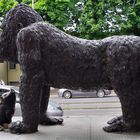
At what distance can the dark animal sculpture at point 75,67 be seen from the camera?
549 cm

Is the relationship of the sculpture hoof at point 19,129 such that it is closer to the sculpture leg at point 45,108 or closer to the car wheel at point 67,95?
the sculpture leg at point 45,108

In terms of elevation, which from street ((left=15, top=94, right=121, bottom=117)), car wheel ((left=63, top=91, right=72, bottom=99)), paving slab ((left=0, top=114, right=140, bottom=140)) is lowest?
car wheel ((left=63, top=91, right=72, bottom=99))

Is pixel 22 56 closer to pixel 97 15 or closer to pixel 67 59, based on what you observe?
pixel 67 59

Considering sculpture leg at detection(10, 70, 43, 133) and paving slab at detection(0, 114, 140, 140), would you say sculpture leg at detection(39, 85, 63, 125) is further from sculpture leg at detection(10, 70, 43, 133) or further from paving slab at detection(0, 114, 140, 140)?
sculpture leg at detection(10, 70, 43, 133)

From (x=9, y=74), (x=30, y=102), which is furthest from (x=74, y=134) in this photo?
(x=9, y=74)

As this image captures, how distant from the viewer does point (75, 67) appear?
564 centimetres

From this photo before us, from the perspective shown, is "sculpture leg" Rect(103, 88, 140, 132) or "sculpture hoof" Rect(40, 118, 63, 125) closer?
"sculpture leg" Rect(103, 88, 140, 132)

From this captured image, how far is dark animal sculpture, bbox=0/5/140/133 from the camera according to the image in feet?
18.0

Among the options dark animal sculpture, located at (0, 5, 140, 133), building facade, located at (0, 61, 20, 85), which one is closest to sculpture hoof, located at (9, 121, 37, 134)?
dark animal sculpture, located at (0, 5, 140, 133)

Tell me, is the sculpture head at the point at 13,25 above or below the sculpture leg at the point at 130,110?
above

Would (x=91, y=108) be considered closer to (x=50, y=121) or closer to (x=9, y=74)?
(x=50, y=121)

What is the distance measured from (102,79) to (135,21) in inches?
704

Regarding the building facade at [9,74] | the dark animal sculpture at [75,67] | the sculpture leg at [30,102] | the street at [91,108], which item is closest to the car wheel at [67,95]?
the street at [91,108]

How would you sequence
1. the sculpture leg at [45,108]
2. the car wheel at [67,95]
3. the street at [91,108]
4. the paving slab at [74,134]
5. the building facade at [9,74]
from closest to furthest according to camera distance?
the paving slab at [74,134] → the sculpture leg at [45,108] → the street at [91,108] → the car wheel at [67,95] → the building facade at [9,74]
